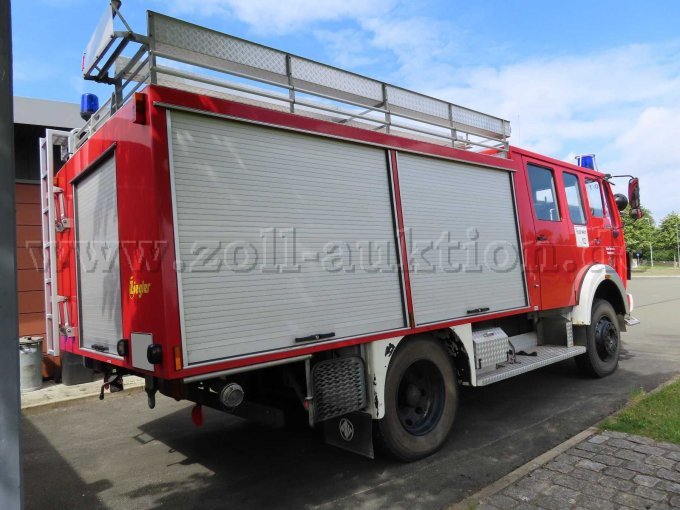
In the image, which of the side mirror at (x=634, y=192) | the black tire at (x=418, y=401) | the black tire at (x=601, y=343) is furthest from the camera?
the side mirror at (x=634, y=192)

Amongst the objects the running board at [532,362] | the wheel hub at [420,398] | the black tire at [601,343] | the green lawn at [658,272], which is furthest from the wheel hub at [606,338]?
the green lawn at [658,272]

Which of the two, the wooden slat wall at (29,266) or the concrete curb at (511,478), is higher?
the wooden slat wall at (29,266)

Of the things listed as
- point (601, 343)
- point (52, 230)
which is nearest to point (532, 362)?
point (601, 343)

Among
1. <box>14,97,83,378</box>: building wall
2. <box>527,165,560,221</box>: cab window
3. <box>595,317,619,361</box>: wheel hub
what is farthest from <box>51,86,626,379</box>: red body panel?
<box>14,97,83,378</box>: building wall

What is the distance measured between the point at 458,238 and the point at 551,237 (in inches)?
73.7

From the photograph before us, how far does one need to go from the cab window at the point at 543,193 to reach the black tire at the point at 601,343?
149 cm

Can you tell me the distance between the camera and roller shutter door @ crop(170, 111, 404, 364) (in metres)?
3.09

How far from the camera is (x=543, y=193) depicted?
6.29m

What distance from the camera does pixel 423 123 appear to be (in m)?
4.95

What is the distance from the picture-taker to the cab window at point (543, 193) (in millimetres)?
6101

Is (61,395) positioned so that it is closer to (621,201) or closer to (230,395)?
(230,395)

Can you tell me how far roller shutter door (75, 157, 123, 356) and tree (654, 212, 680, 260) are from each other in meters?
77.0

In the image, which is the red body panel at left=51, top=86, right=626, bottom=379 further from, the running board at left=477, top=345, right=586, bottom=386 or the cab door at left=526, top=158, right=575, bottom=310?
the cab door at left=526, top=158, right=575, bottom=310

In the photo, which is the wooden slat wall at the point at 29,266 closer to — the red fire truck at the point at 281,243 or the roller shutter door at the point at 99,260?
the red fire truck at the point at 281,243
